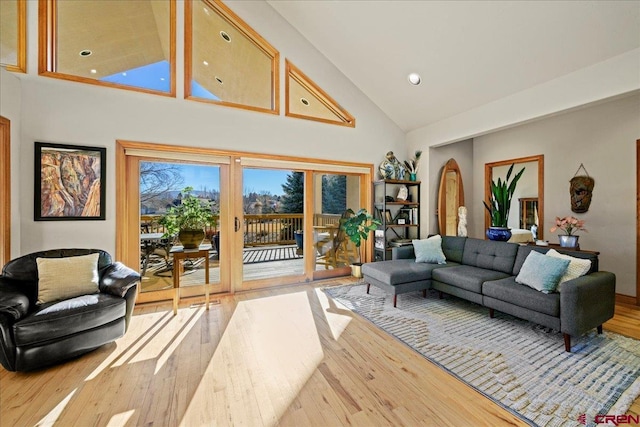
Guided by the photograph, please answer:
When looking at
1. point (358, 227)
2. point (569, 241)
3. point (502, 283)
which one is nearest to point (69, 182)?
point (358, 227)

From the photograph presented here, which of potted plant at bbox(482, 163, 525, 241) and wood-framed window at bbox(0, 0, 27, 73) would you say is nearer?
wood-framed window at bbox(0, 0, 27, 73)

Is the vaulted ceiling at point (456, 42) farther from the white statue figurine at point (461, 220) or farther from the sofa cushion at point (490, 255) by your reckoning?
the sofa cushion at point (490, 255)

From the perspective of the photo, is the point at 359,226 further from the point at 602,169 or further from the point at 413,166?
the point at 602,169

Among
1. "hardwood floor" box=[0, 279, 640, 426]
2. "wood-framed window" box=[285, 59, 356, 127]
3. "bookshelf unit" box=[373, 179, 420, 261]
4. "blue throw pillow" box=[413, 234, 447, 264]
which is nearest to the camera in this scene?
"hardwood floor" box=[0, 279, 640, 426]

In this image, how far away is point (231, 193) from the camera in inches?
159

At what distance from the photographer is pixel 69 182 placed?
10.3 ft

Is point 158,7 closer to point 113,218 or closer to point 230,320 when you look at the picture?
point 113,218

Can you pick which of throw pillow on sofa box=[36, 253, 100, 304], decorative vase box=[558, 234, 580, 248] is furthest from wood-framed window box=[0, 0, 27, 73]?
decorative vase box=[558, 234, 580, 248]

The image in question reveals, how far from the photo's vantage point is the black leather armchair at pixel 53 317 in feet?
6.75

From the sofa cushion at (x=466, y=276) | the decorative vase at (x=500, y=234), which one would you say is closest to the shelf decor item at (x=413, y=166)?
the decorative vase at (x=500, y=234)

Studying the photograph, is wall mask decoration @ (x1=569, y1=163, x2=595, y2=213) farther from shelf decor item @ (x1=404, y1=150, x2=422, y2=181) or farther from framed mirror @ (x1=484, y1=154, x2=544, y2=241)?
shelf decor item @ (x1=404, y1=150, x2=422, y2=181)

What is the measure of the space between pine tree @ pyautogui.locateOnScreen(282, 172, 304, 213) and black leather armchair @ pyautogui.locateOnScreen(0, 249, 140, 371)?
7.79ft

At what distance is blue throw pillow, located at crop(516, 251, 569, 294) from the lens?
8.75 feet

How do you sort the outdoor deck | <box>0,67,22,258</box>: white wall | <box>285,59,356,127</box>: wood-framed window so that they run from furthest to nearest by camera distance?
<box>285,59,356,127</box>: wood-framed window → the outdoor deck → <box>0,67,22,258</box>: white wall
